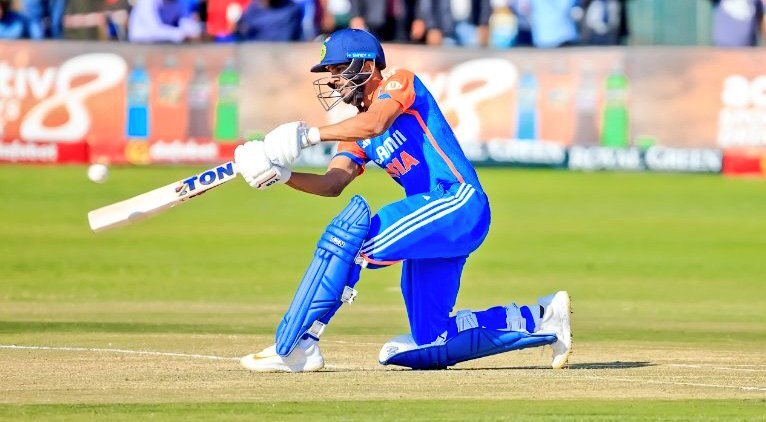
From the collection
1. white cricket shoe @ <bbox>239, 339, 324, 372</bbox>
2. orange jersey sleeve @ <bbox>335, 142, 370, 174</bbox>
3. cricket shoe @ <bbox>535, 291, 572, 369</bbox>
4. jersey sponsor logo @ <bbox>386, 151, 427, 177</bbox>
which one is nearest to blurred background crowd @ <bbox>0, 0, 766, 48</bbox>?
orange jersey sleeve @ <bbox>335, 142, 370, 174</bbox>

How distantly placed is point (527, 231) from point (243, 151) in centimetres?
1055

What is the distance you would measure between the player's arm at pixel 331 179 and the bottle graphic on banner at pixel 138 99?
12347mm

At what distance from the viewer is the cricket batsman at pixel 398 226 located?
26.9ft

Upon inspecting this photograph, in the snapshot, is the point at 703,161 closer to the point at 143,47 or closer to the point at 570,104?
the point at 570,104

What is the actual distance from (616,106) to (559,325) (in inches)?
481

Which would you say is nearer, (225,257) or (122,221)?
(122,221)

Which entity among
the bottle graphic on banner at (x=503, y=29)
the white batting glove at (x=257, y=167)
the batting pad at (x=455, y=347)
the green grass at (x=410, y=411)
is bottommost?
the bottle graphic on banner at (x=503, y=29)

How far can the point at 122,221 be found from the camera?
337 inches

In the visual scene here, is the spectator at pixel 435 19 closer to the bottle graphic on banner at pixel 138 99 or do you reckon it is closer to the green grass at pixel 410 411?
the bottle graphic on banner at pixel 138 99

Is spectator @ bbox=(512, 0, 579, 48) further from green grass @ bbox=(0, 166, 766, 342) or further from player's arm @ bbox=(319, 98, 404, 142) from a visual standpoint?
player's arm @ bbox=(319, 98, 404, 142)

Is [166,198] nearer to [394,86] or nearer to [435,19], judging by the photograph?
[394,86]

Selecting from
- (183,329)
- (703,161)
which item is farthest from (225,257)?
(703,161)

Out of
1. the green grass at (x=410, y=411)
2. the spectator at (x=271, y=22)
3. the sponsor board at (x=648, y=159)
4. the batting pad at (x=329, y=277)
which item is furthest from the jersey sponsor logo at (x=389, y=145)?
the spectator at (x=271, y=22)

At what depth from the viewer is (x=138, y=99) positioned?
21.0m
